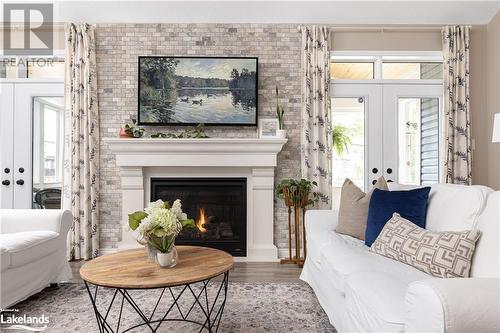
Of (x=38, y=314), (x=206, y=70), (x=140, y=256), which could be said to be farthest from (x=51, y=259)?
(x=206, y=70)

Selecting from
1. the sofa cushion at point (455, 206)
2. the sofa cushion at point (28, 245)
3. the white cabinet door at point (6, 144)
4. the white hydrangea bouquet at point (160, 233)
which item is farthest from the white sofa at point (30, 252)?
the sofa cushion at point (455, 206)

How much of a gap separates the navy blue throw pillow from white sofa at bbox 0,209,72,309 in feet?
8.42

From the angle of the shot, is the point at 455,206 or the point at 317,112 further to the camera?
the point at 317,112

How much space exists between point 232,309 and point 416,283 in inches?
63.4

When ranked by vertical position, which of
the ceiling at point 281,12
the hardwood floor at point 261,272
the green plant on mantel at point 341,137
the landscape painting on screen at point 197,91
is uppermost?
the ceiling at point 281,12

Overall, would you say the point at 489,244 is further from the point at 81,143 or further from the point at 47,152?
the point at 47,152

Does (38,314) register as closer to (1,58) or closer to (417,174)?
(1,58)

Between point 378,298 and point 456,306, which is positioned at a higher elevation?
point 456,306

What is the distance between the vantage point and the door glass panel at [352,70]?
418 centimetres

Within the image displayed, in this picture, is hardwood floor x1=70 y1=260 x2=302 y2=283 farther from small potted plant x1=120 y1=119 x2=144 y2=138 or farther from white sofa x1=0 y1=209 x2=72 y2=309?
small potted plant x1=120 y1=119 x2=144 y2=138

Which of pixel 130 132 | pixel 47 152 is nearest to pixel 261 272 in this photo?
pixel 130 132

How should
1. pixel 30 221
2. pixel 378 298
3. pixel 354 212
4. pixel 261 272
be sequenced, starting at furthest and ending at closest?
pixel 261 272 → pixel 30 221 → pixel 354 212 → pixel 378 298

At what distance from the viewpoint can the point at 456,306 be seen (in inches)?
39.8

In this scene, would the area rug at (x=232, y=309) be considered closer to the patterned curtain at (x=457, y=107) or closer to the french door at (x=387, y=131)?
the french door at (x=387, y=131)
